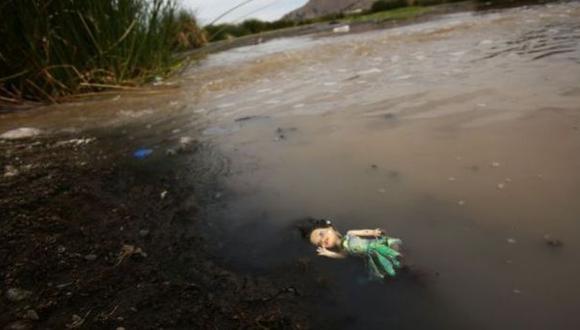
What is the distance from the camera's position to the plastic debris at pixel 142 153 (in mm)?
2956

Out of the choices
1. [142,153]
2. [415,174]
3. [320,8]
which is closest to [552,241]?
[415,174]

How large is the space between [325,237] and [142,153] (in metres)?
1.89

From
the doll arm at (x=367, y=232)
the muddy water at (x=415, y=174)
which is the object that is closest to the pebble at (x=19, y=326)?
the muddy water at (x=415, y=174)

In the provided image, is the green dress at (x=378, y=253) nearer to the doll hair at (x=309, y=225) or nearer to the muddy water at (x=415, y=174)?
the muddy water at (x=415, y=174)

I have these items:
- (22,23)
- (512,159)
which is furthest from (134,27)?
(512,159)

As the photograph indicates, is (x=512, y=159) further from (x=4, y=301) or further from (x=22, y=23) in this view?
(x=22, y=23)

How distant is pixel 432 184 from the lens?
6.52 feet

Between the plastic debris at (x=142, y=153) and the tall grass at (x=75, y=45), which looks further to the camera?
the tall grass at (x=75, y=45)

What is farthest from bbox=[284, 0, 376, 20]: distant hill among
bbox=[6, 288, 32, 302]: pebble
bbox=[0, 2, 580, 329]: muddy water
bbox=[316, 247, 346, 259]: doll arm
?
bbox=[6, 288, 32, 302]: pebble

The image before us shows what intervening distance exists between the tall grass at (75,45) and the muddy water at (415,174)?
2.34 feet

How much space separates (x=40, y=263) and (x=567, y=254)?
193cm

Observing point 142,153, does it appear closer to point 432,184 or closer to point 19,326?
point 19,326

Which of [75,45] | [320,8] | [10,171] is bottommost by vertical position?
[10,171]

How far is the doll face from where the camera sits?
1.58 m
